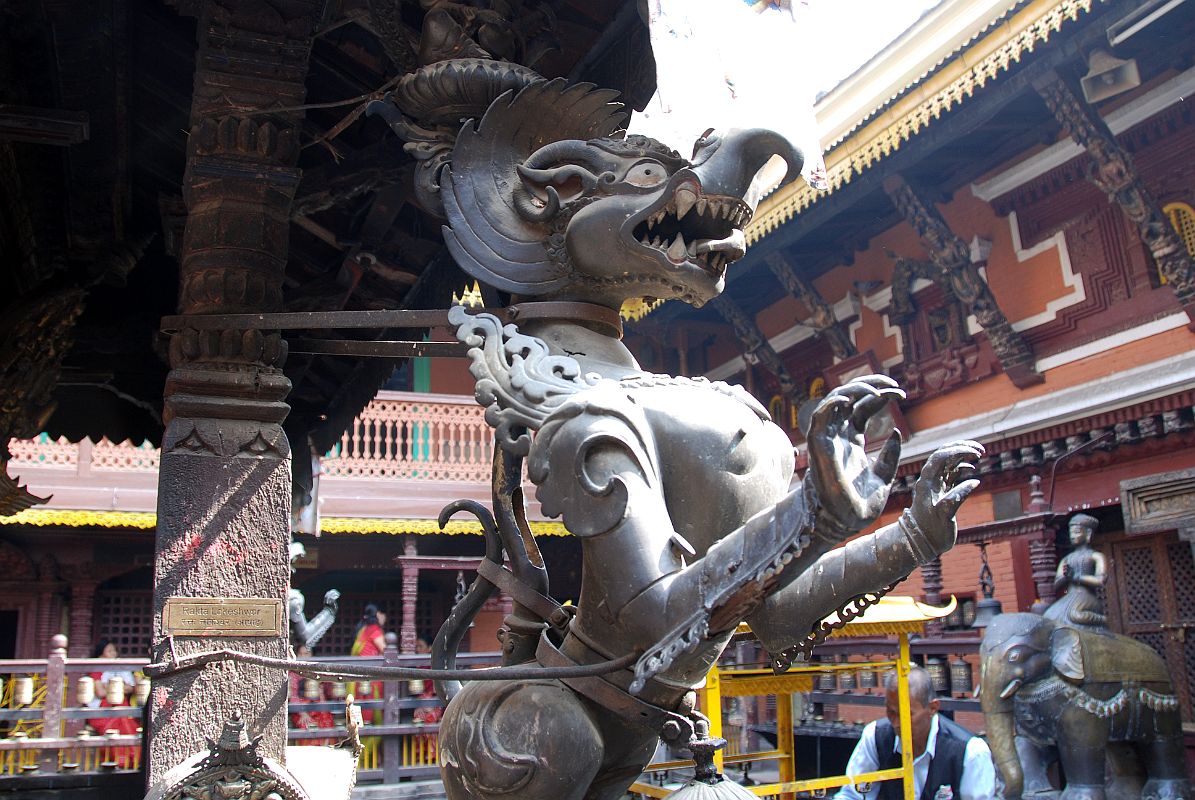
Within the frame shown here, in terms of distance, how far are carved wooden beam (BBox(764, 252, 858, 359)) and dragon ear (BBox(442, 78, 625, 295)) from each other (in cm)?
901

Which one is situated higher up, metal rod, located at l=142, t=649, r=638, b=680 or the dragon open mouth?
the dragon open mouth

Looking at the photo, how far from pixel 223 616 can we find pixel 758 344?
10.3 metres

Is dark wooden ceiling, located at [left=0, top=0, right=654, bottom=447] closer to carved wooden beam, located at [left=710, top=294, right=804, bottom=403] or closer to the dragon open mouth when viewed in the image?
the dragon open mouth

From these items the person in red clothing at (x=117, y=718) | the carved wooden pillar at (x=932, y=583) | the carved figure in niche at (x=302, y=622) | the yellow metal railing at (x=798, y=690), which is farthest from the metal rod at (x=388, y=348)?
the person in red clothing at (x=117, y=718)

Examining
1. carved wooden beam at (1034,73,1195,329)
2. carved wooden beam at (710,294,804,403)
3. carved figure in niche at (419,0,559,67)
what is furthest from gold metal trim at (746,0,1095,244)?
carved figure in niche at (419,0,559,67)

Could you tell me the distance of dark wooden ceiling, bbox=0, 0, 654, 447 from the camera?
3.72 meters

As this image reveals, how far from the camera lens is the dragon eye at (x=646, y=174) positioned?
8.03ft

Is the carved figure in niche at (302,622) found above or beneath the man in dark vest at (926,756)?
above

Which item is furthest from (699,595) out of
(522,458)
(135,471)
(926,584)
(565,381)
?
(135,471)

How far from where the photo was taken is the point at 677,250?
2.43 meters

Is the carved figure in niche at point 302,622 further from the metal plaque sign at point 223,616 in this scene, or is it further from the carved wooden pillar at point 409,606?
the metal plaque sign at point 223,616

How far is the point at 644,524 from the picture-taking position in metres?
2.04

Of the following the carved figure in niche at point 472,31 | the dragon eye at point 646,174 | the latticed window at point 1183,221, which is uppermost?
the latticed window at point 1183,221

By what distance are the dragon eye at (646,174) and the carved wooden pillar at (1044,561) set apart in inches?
282
